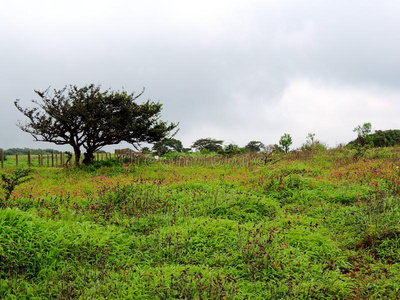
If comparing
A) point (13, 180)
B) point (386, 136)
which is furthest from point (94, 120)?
point (386, 136)

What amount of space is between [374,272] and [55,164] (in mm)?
28564

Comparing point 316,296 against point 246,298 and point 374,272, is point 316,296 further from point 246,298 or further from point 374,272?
point 374,272

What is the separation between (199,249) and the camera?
5.81 m

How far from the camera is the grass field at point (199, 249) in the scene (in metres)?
4.61

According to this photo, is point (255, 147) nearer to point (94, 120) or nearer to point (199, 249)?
point (94, 120)

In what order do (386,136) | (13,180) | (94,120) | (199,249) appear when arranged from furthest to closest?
(386,136)
(94,120)
(13,180)
(199,249)

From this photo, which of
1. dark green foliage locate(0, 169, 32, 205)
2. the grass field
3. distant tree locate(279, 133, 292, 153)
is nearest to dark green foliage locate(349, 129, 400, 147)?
distant tree locate(279, 133, 292, 153)

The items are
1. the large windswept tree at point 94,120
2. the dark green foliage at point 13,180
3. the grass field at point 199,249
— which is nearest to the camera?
the grass field at point 199,249

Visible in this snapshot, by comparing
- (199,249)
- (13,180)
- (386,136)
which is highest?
(386,136)

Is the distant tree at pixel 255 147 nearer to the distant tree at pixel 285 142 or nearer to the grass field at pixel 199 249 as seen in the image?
the distant tree at pixel 285 142

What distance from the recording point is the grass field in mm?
4613

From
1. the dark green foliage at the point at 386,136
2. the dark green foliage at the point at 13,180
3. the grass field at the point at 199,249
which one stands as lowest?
the grass field at the point at 199,249

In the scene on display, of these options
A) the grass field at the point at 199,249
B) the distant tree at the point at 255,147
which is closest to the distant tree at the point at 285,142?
A: the distant tree at the point at 255,147

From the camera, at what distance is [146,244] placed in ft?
19.6
